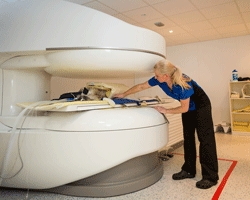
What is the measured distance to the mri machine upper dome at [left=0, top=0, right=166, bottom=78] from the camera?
54.9 inches

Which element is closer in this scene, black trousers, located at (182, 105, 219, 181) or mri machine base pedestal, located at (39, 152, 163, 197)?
mri machine base pedestal, located at (39, 152, 163, 197)

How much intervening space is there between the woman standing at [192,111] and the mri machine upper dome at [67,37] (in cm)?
27

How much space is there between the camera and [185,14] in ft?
10.6

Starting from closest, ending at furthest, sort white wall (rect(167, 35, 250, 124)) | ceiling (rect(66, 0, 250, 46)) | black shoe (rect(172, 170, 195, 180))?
black shoe (rect(172, 170, 195, 180)) → ceiling (rect(66, 0, 250, 46)) → white wall (rect(167, 35, 250, 124))

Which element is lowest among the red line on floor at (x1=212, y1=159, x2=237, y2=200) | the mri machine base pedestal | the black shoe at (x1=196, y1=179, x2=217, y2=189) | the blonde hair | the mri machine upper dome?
the red line on floor at (x1=212, y1=159, x2=237, y2=200)

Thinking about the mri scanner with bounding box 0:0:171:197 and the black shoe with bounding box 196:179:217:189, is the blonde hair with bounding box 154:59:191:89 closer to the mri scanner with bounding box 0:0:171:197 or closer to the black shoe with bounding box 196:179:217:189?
the mri scanner with bounding box 0:0:171:197

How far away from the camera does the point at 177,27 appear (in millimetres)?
3816

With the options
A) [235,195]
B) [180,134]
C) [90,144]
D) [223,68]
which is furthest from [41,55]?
[223,68]

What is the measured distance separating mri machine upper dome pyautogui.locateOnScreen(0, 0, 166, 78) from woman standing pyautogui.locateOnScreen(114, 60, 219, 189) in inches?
10.8

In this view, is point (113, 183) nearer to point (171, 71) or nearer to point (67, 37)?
point (171, 71)

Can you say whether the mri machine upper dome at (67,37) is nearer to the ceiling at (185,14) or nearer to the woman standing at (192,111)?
the woman standing at (192,111)

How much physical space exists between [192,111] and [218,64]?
333cm

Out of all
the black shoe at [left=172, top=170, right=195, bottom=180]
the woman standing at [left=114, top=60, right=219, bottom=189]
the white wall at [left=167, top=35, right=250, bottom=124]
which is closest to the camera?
the woman standing at [left=114, top=60, right=219, bottom=189]

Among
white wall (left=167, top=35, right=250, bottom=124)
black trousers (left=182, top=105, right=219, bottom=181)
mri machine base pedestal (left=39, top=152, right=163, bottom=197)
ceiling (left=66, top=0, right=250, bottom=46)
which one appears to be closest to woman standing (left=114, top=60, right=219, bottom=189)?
black trousers (left=182, top=105, right=219, bottom=181)
